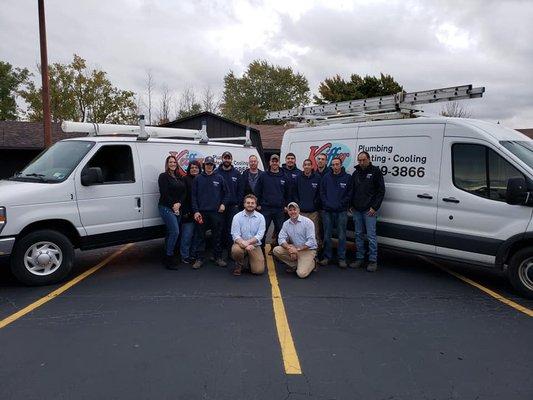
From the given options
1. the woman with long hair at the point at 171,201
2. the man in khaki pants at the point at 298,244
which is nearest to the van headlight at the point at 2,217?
the woman with long hair at the point at 171,201

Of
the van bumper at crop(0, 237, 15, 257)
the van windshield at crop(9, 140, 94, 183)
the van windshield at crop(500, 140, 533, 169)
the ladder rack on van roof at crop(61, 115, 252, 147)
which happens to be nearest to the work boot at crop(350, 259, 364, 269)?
the van windshield at crop(500, 140, 533, 169)

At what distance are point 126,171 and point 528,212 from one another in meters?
5.62

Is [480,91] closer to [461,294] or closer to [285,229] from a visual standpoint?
[461,294]

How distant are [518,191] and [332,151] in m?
3.33

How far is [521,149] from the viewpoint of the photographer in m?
5.79

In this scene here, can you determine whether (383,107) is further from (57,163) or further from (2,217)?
(2,217)

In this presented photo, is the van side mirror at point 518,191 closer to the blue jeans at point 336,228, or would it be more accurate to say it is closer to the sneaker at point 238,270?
the blue jeans at point 336,228

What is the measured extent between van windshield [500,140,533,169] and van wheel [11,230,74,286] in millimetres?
6104

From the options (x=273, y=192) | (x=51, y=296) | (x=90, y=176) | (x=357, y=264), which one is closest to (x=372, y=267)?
(x=357, y=264)

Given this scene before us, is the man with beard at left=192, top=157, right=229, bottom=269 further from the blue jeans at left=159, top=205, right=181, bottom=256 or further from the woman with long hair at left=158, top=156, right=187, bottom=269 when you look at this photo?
the blue jeans at left=159, top=205, right=181, bottom=256

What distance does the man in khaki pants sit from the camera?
6391 mm

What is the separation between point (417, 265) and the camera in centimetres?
723

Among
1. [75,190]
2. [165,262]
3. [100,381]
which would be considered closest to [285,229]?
[165,262]

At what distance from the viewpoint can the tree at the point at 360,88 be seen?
108ft
